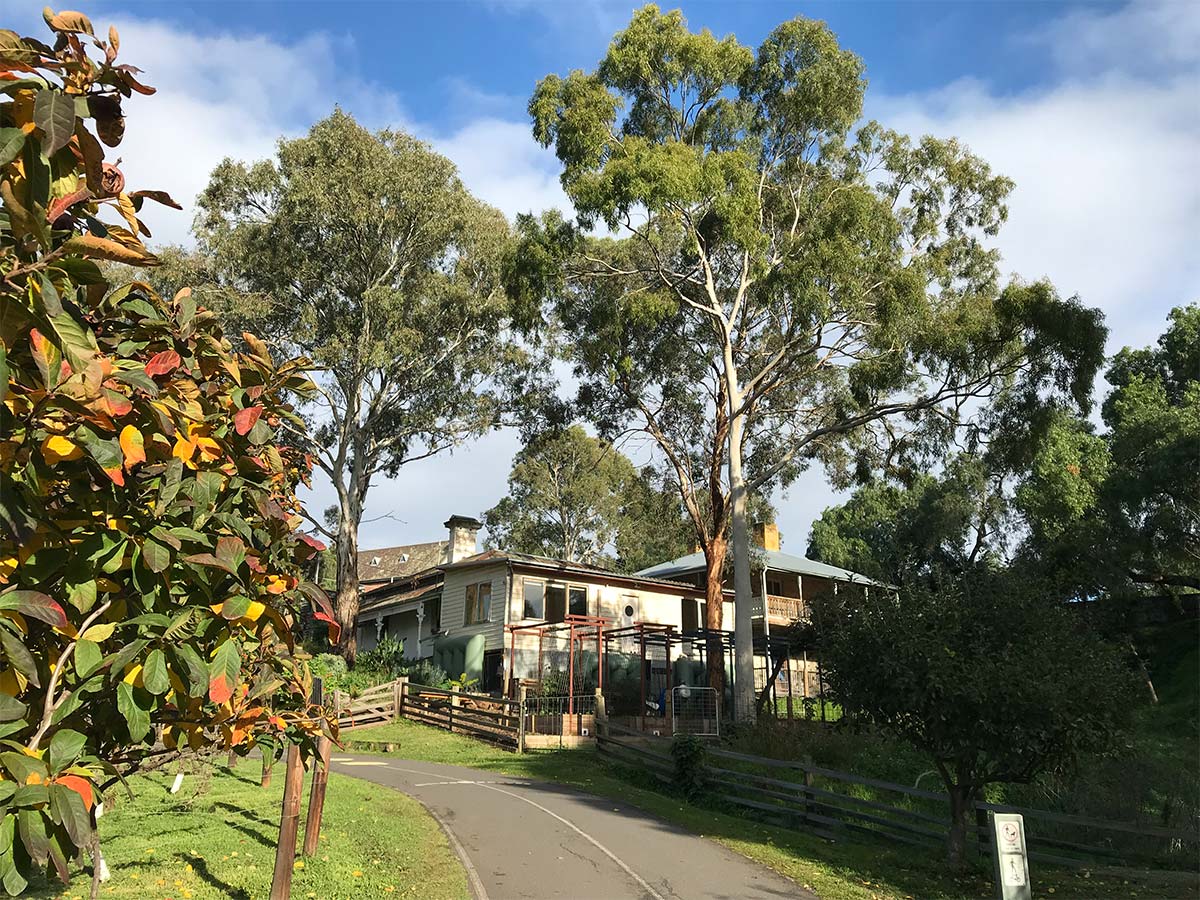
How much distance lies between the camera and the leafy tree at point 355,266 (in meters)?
34.4

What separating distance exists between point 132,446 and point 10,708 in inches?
29.3

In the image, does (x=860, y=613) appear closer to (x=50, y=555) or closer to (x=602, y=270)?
(x=50, y=555)


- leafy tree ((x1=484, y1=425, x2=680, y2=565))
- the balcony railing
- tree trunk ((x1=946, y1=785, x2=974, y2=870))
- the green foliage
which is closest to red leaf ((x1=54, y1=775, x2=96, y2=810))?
tree trunk ((x1=946, y1=785, x2=974, y2=870))

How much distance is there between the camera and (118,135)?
2.59 m

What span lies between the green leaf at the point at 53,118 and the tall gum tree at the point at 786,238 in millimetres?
23028

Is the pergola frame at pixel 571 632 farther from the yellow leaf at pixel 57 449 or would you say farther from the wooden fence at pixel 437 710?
the yellow leaf at pixel 57 449

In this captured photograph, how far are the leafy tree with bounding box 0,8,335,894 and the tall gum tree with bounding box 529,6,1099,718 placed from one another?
73.5ft

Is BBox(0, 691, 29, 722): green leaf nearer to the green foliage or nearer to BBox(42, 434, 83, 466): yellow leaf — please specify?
BBox(42, 434, 83, 466): yellow leaf

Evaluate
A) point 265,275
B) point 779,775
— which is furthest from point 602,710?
point 265,275

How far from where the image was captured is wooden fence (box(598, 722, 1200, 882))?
43.5ft

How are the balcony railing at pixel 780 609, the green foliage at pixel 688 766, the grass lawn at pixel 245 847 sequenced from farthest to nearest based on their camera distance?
1. the balcony railing at pixel 780 609
2. the green foliage at pixel 688 766
3. the grass lawn at pixel 245 847

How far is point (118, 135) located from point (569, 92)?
26.7m

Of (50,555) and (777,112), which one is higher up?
(777,112)

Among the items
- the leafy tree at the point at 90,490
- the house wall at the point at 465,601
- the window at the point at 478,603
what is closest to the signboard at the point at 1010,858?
the leafy tree at the point at 90,490
